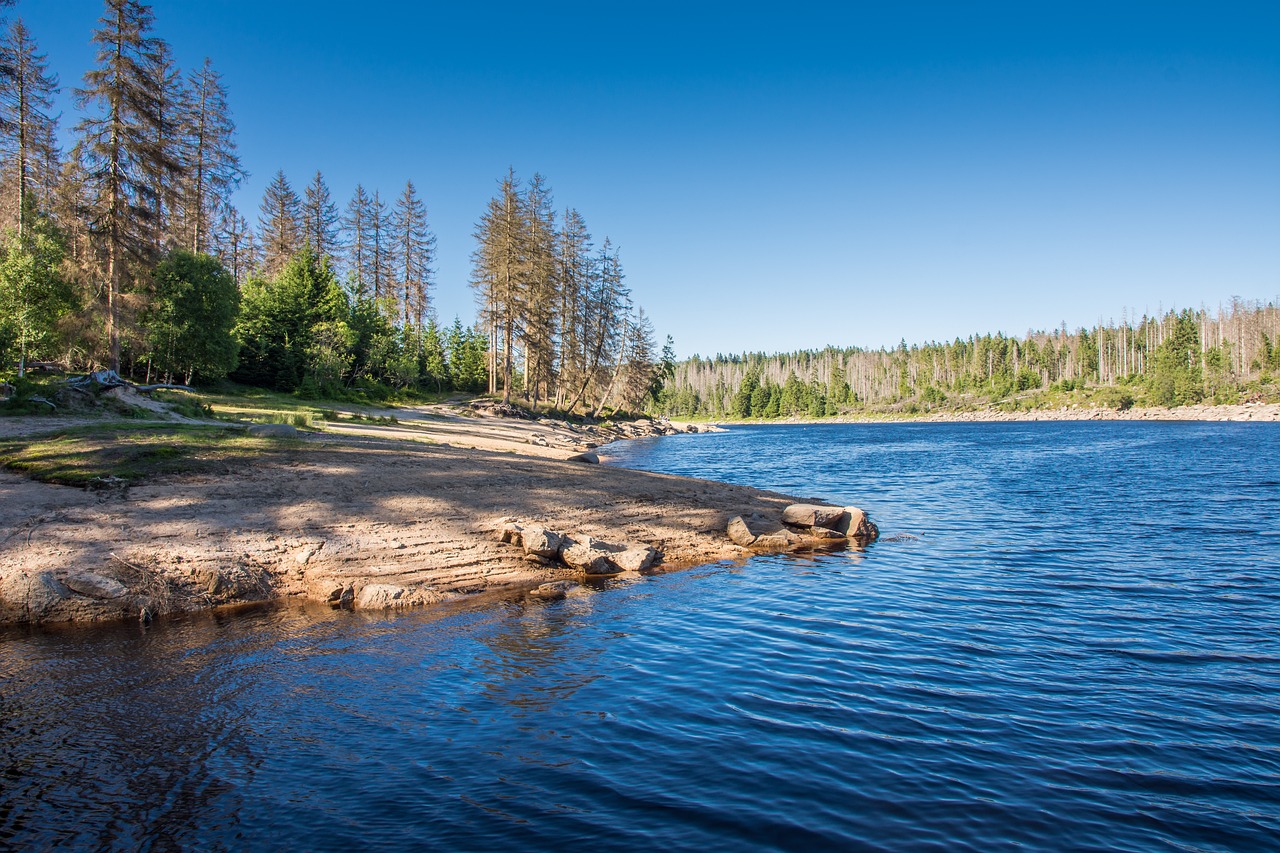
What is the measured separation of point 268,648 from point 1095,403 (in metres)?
142

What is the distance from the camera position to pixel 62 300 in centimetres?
2922

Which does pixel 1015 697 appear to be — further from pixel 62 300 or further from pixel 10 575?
pixel 62 300

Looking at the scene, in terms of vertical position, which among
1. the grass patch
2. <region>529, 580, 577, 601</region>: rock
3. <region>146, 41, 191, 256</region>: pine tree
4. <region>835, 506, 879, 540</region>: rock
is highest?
<region>146, 41, 191, 256</region>: pine tree

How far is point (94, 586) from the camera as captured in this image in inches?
407

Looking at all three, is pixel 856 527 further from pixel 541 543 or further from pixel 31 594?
pixel 31 594

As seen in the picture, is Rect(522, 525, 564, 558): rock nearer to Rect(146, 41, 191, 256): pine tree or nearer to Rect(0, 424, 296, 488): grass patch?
Rect(0, 424, 296, 488): grass patch

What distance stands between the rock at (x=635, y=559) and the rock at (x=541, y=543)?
1.14 meters

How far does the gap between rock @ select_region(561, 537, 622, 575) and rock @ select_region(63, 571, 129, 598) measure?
269 inches

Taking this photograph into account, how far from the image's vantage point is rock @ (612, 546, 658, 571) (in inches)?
544

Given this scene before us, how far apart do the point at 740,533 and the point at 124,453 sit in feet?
42.7

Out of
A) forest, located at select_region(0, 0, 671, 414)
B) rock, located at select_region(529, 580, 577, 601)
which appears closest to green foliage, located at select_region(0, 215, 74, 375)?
forest, located at select_region(0, 0, 671, 414)

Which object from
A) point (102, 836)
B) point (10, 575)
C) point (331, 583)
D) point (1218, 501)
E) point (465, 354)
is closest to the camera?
point (102, 836)

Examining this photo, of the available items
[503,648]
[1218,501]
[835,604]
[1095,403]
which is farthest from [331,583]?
[1095,403]

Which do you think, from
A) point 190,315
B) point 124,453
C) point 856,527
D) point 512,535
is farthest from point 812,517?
point 190,315
